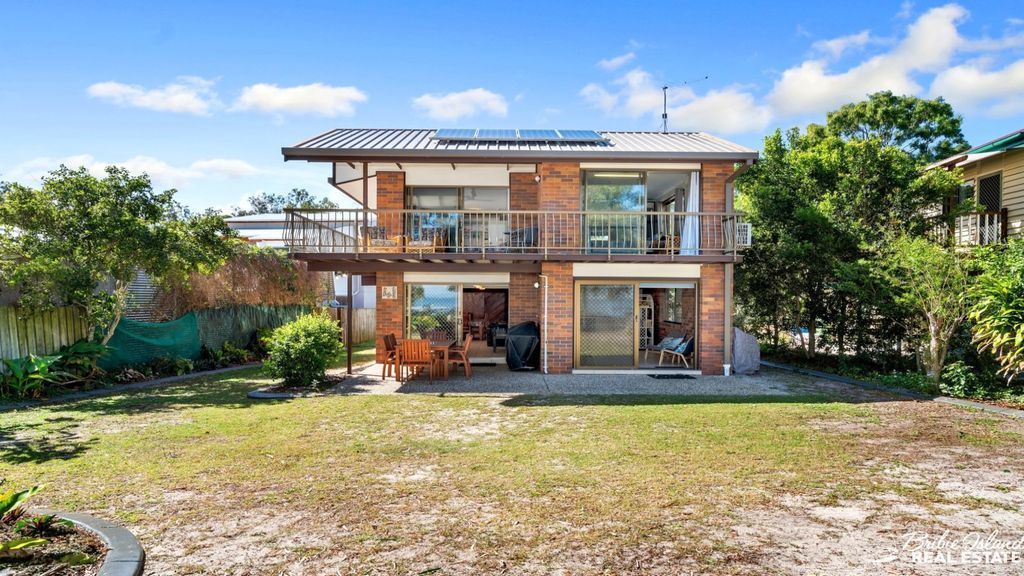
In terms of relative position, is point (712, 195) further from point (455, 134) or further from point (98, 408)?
point (98, 408)

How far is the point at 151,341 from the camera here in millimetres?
12961

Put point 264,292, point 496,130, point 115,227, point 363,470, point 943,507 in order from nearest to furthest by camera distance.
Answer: point 943,507, point 363,470, point 115,227, point 496,130, point 264,292

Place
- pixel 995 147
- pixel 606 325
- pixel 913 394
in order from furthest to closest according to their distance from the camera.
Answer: pixel 995 147, pixel 606 325, pixel 913 394

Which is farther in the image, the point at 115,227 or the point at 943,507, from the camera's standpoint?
the point at 115,227

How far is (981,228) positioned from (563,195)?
10.5 meters

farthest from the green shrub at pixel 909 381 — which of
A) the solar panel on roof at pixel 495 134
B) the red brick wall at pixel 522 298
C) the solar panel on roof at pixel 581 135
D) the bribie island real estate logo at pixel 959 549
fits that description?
the solar panel on roof at pixel 495 134

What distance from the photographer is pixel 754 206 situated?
14.5 metres

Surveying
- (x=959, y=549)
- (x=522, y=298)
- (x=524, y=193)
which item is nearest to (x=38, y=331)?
(x=522, y=298)

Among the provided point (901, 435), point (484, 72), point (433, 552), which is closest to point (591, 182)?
point (484, 72)

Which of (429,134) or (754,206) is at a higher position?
(429,134)

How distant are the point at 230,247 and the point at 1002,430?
1405 centimetres

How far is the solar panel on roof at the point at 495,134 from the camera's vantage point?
43.6 feet

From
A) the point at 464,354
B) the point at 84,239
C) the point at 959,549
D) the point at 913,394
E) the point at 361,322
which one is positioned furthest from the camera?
the point at 361,322

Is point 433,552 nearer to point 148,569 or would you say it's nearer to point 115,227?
point 148,569
